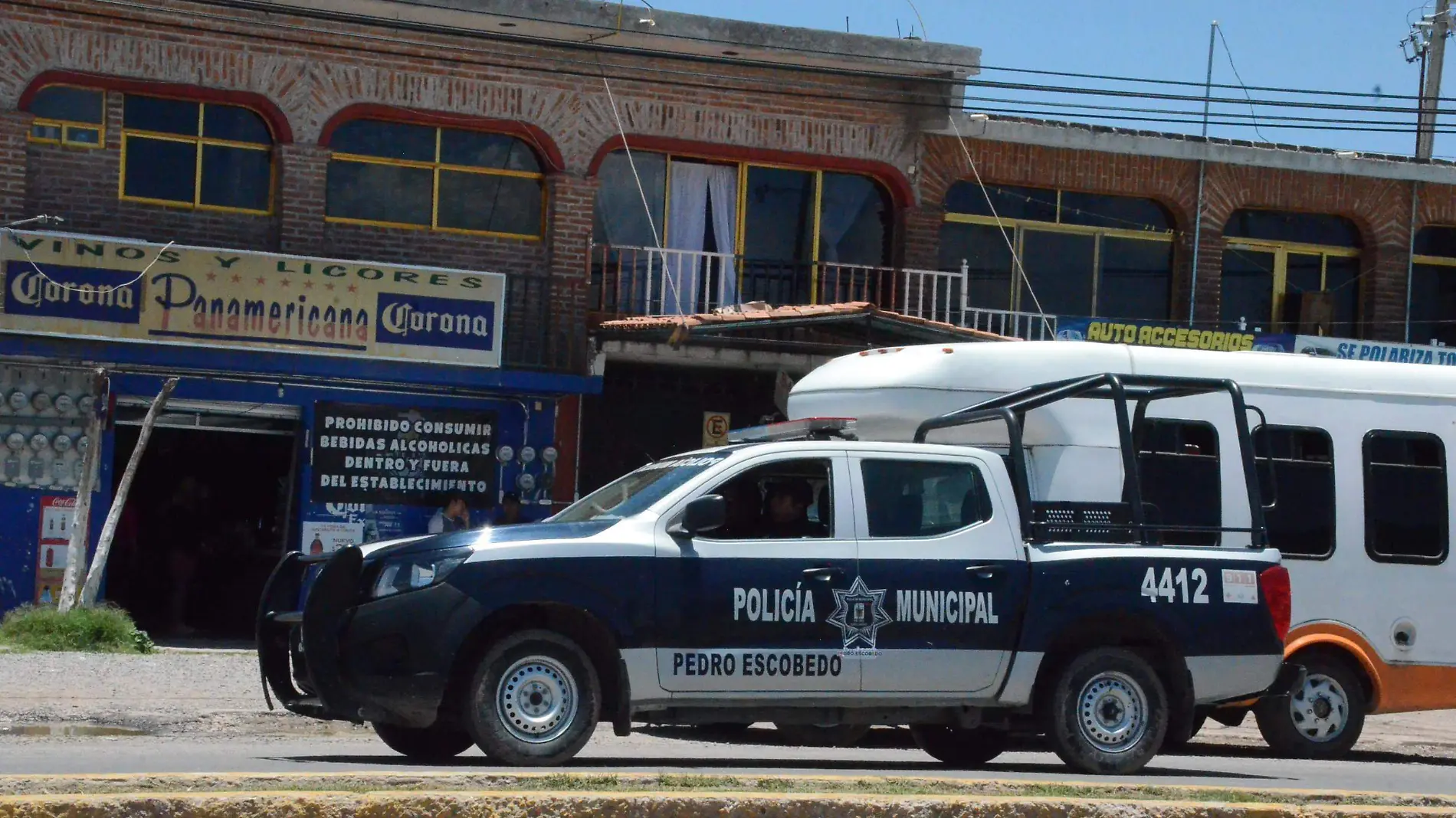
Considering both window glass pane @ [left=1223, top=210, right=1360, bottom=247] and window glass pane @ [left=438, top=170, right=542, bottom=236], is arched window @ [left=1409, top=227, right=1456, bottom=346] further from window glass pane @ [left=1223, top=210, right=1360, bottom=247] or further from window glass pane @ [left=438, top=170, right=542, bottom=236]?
window glass pane @ [left=438, top=170, right=542, bottom=236]

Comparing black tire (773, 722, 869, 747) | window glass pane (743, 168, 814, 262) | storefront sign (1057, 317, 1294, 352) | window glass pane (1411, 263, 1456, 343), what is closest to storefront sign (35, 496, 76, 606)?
window glass pane (743, 168, 814, 262)

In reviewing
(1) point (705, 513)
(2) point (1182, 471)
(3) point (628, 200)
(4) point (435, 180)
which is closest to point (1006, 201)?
(3) point (628, 200)

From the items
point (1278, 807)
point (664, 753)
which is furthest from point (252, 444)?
point (1278, 807)

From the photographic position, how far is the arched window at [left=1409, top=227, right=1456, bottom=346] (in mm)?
25547

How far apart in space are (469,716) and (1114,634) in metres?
3.53

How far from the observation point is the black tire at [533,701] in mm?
8797

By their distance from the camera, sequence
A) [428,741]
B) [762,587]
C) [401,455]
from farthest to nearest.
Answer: [401,455]
[428,741]
[762,587]

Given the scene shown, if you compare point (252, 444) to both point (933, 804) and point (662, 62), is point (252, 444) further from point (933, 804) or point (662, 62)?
point (933, 804)

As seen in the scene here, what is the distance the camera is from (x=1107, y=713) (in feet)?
32.7

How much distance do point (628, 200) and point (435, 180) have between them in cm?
240

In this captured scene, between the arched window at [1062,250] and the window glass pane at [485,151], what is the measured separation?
5533 millimetres

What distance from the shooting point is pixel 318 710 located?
30.3 ft

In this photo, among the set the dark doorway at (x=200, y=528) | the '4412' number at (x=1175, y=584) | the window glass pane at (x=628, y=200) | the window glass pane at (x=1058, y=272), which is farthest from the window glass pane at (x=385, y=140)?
the '4412' number at (x=1175, y=584)

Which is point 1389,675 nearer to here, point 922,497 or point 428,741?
point 922,497
